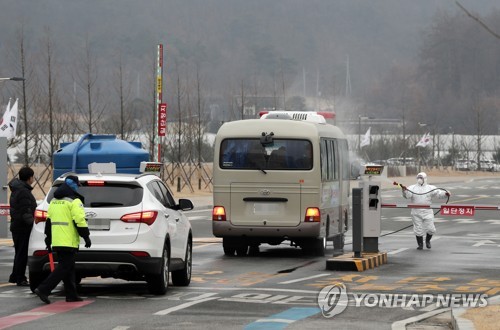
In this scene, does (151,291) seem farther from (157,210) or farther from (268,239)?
(268,239)

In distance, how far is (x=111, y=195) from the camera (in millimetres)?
17844

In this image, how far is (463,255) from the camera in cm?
2708

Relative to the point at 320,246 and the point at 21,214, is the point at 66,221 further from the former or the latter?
the point at 320,246

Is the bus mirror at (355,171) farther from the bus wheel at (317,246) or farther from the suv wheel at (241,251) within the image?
the suv wheel at (241,251)

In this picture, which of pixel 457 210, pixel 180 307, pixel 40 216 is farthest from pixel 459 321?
pixel 457 210

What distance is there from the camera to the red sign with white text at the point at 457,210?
25.4m

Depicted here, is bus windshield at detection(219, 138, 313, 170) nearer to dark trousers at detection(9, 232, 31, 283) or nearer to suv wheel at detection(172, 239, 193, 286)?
suv wheel at detection(172, 239, 193, 286)

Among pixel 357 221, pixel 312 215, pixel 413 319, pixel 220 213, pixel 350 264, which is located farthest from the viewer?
pixel 220 213

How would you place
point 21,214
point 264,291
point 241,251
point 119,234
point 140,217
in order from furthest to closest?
point 241,251 < point 21,214 < point 264,291 < point 140,217 < point 119,234

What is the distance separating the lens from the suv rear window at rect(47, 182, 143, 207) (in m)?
17.8

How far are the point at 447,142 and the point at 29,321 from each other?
146103mm

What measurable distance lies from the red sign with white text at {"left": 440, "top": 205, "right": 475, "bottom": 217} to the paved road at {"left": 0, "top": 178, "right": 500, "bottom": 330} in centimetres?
93

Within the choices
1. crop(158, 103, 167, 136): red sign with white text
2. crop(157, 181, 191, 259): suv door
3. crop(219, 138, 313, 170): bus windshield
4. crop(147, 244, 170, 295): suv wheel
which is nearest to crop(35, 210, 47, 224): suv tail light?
crop(147, 244, 170, 295): suv wheel

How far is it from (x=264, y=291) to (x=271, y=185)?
23.8 ft
